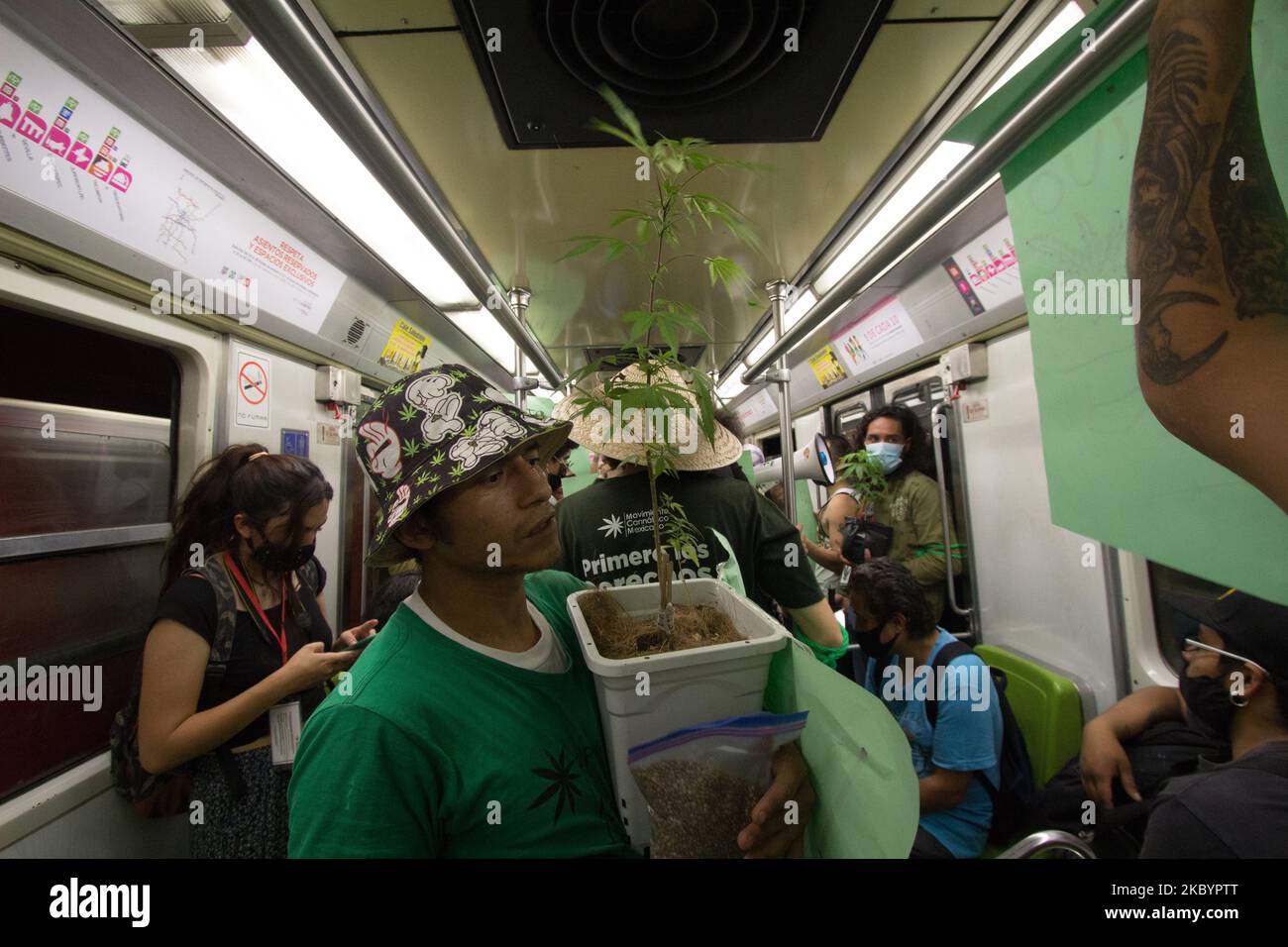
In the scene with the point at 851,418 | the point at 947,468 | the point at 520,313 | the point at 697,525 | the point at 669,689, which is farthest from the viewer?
the point at 851,418

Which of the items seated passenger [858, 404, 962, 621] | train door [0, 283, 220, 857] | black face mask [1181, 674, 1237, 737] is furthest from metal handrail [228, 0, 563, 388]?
seated passenger [858, 404, 962, 621]

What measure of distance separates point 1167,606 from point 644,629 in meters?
2.47

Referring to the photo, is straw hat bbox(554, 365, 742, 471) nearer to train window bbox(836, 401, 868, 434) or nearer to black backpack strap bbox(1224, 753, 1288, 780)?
black backpack strap bbox(1224, 753, 1288, 780)

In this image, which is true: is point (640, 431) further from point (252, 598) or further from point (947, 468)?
point (947, 468)

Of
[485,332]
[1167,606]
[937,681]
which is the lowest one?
[937,681]

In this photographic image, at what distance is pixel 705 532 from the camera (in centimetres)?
157

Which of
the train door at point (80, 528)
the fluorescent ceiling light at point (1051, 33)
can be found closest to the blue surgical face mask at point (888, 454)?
the fluorescent ceiling light at point (1051, 33)

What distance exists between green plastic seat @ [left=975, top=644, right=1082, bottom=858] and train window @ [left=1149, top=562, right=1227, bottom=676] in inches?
15.8

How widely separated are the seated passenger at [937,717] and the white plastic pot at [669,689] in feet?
4.76

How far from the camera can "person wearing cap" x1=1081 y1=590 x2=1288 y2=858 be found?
1031mm

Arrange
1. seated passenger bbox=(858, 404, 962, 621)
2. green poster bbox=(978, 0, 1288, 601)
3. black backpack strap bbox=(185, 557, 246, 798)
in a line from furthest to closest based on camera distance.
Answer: seated passenger bbox=(858, 404, 962, 621) < black backpack strap bbox=(185, 557, 246, 798) < green poster bbox=(978, 0, 1288, 601)

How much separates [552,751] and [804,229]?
2.01 meters

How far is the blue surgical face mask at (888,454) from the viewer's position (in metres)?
3.29

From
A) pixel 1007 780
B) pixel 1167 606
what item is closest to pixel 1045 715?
pixel 1007 780
